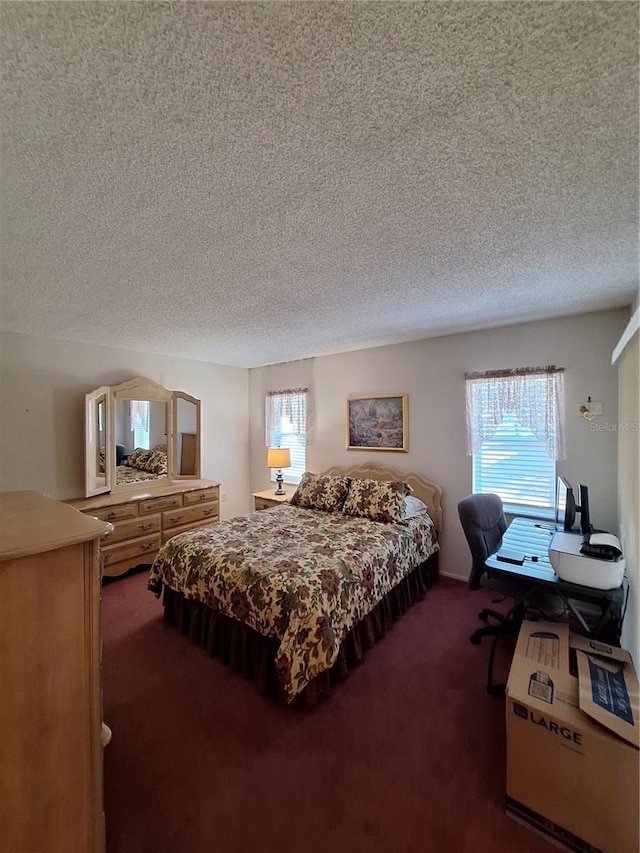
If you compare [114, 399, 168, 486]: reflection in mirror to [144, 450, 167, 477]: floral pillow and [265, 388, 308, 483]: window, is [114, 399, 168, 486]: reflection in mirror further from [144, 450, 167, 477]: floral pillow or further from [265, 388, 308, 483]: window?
[265, 388, 308, 483]: window

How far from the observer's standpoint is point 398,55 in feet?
2.50

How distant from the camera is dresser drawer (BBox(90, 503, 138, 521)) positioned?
3.30m

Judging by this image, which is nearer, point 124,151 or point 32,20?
point 32,20

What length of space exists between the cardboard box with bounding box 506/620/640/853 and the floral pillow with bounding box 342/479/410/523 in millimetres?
1659

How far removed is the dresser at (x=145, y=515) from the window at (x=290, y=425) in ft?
3.75

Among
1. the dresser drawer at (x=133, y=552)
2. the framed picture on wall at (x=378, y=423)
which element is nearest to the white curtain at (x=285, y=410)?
the framed picture on wall at (x=378, y=423)

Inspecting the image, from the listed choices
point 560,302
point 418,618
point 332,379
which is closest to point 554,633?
point 418,618

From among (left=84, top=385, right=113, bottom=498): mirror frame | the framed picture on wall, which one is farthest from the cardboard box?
(left=84, top=385, right=113, bottom=498): mirror frame

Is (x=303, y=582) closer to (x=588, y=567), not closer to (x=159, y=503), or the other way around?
(x=588, y=567)

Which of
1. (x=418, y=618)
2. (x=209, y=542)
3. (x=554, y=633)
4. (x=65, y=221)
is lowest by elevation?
(x=418, y=618)

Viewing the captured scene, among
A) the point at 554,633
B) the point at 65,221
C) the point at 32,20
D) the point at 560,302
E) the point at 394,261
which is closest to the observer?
the point at 32,20

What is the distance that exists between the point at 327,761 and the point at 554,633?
4.20 ft

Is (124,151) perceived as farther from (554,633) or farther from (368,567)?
(554,633)

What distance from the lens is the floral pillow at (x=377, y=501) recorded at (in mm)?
3092
